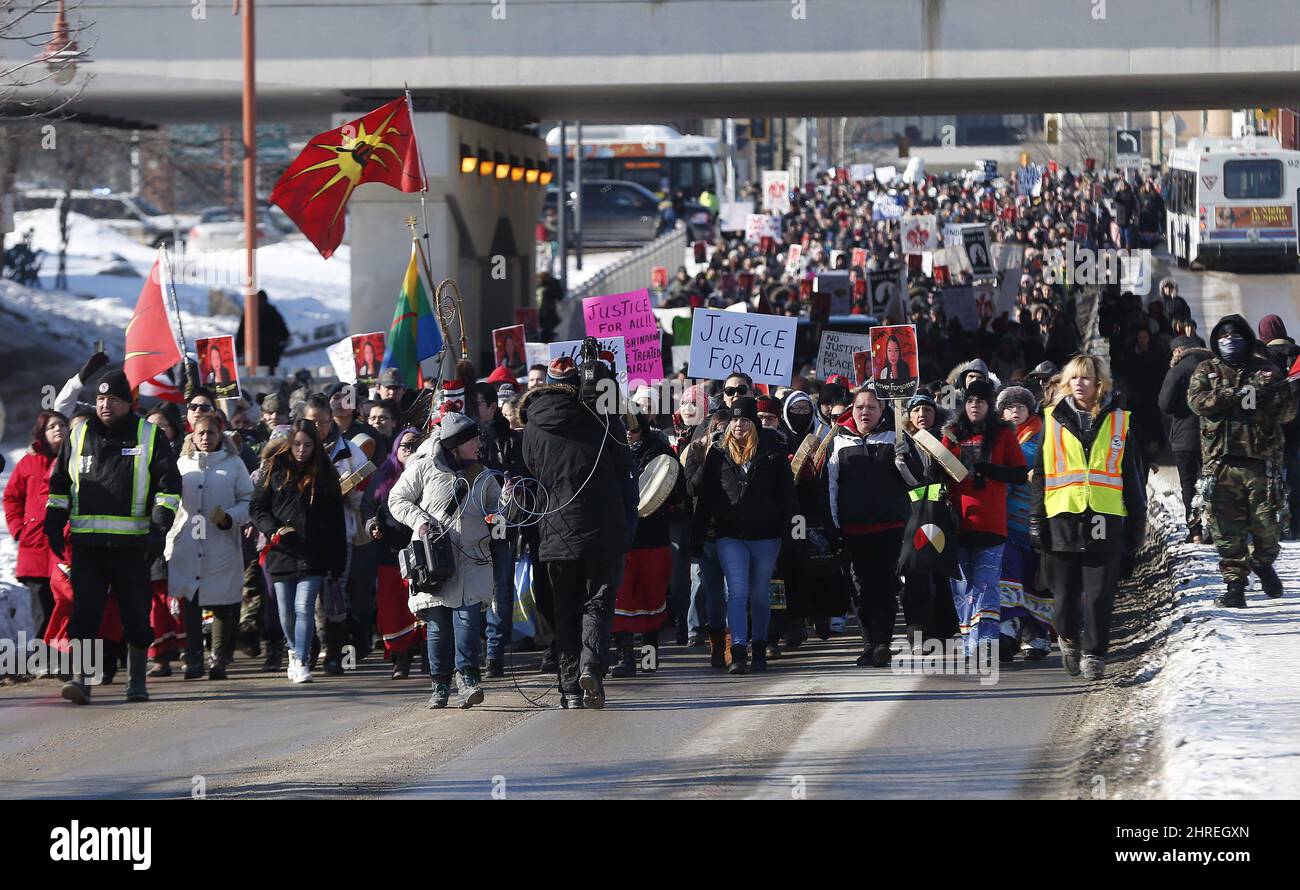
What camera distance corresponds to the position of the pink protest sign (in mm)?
15758

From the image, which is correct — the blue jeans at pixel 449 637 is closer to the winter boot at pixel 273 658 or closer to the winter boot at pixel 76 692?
the winter boot at pixel 76 692

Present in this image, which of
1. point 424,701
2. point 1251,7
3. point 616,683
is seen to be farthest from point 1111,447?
point 1251,7

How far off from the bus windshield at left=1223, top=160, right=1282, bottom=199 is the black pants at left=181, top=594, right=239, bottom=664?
34900 millimetres

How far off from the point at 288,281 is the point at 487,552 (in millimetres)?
43879

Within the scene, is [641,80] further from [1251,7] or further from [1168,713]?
[1168,713]

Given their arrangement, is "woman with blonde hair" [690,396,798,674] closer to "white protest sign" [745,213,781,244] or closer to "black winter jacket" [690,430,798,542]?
"black winter jacket" [690,430,798,542]

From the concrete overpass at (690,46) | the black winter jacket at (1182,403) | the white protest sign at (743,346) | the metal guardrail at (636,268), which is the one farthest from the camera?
the metal guardrail at (636,268)

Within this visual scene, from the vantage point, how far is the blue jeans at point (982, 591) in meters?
11.4

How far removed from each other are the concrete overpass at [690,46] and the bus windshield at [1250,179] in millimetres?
18396

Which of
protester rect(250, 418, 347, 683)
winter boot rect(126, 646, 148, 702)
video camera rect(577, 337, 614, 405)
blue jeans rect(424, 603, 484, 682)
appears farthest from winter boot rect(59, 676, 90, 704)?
video camera rect(577, 337, 614, 405)

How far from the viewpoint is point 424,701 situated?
10688 millimetres

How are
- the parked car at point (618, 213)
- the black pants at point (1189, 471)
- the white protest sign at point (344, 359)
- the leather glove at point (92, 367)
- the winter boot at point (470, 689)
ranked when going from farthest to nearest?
1. the parked car at point (618, 213)
2. the white protest sign at point (344, 359)
3. the black pants at point (1189, 471)
4. the leather glove at point (92, 367)
5. the winter boot at point (470, 689)

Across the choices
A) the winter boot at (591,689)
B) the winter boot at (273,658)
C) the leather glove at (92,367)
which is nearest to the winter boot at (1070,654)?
the winter boot at (591,689)

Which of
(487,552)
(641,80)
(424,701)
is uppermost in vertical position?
(641,80)
